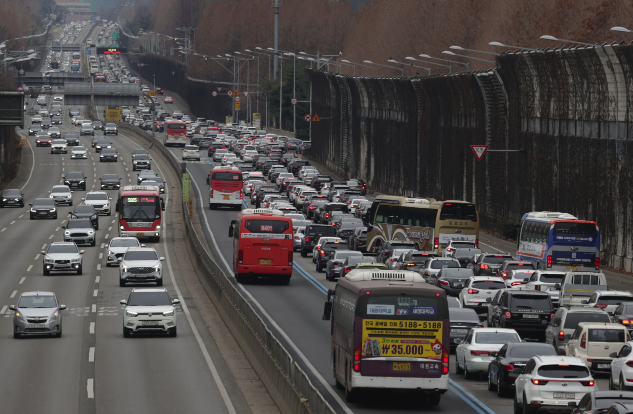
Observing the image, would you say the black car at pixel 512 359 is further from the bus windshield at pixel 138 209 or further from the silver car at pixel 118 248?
the bus windshield at pixel 138 209

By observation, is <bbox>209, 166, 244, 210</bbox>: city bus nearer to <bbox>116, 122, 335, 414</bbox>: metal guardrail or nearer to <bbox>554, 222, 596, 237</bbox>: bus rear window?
<bbox>116, 122, 335, 414</bbox>: metal guardrail

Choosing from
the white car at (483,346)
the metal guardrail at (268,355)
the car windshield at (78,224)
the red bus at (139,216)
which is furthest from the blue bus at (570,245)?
the car windshield at (78,224)

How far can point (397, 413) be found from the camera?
2283cm

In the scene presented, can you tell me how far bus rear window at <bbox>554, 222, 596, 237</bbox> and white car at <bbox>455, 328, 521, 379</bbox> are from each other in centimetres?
1952

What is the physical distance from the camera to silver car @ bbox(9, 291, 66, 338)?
3494 cm

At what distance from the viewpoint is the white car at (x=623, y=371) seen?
77.9ft

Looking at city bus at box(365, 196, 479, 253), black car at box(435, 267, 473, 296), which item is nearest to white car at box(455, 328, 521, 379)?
black car at box(435, 267, 473, 296)

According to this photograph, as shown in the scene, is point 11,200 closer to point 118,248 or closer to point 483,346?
point 118,248

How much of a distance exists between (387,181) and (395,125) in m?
5.40

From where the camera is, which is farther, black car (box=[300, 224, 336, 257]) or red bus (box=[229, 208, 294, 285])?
black car (box=[300, 224, 336, 257])

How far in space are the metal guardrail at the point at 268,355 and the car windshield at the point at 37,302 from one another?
18.1 feet

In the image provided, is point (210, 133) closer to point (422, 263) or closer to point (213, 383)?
point (422, 263)

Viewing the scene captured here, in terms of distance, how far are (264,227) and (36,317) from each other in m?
14.1

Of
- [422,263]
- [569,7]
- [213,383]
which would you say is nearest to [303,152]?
[569,7]
